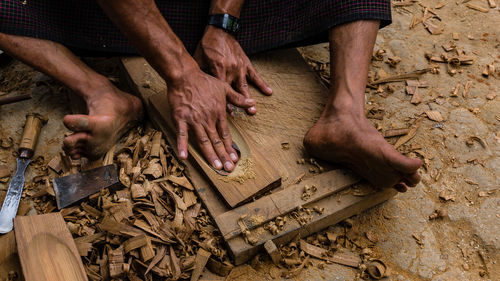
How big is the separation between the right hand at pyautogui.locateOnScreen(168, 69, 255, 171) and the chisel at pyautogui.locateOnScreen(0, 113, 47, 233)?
0.73 m

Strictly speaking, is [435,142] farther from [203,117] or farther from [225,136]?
[203,117]

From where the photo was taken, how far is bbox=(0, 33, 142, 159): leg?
5.68ft

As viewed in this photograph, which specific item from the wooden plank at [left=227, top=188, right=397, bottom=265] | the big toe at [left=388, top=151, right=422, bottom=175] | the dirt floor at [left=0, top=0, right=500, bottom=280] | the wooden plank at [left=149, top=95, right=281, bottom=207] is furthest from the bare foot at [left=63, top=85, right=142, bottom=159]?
the big toe at [left=388, top=151, right=422, bottom=175]

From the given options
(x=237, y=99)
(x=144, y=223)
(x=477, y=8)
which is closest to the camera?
(x=144, y=223)

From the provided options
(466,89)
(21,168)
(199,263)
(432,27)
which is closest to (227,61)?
(199,263)

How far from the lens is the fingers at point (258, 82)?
6.62ft

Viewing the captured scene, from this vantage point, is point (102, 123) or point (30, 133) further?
point (30, 133)

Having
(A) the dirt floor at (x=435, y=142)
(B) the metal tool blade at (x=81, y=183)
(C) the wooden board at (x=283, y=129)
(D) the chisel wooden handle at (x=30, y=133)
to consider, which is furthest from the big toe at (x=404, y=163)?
(D) the chisel wooden handle at (x=30, y=133)

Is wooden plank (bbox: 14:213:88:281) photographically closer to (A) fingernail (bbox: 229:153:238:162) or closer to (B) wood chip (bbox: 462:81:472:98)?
(A) fingernail (bbox: 229:153:238:162)

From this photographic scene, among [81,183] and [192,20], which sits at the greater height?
[192,20]

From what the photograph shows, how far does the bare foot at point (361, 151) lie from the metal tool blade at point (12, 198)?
50.2 inches

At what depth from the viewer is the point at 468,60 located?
2.43 m

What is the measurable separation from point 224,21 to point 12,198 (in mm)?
1261

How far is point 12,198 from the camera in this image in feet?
5.64
